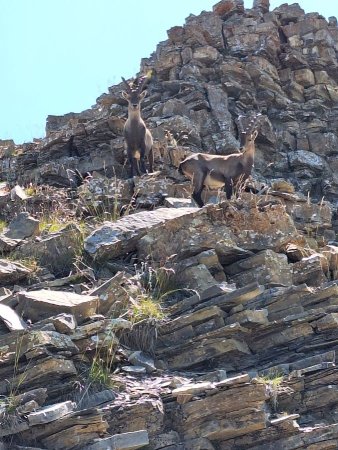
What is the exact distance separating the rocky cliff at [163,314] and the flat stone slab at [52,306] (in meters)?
0.01

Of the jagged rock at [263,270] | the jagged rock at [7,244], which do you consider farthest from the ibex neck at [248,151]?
the jagged rock at [7,244]

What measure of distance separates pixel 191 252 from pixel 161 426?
3.09 m

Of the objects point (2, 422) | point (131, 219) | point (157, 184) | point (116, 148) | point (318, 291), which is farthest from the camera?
point (116, 148)

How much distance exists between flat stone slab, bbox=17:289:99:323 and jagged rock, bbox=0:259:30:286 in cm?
97

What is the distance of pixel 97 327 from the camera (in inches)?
287

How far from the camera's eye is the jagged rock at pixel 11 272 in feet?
28.3

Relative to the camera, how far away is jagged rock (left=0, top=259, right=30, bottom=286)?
862cm

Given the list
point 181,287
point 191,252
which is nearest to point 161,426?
point 181,287

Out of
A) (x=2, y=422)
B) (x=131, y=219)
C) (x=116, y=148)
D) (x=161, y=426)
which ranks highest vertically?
(x=116, y=148)

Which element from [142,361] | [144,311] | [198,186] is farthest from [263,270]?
[198,186]

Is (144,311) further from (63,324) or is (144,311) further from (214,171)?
Answer: (214,171)

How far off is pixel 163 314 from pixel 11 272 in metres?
1.86

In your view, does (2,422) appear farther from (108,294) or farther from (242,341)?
(242,341)

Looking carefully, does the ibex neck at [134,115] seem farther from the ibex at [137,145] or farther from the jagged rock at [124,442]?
the jagged rock at [124,442]
